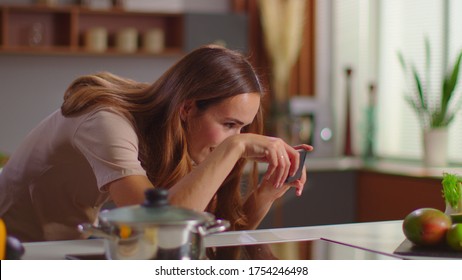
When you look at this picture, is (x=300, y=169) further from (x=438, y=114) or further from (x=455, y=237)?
(x=438, y=114)

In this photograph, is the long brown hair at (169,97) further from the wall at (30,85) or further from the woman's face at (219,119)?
the wall at (30,85)

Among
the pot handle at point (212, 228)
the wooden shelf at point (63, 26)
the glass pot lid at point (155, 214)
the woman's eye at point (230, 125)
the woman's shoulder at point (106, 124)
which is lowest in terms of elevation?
the pot handle at point (212, 228)

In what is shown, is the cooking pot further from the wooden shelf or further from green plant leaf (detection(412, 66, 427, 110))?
the wooden shelf

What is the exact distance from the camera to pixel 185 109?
221 centimetres

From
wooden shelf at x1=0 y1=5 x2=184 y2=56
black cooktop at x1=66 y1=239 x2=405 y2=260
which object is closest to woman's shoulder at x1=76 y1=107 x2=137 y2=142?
black cooktop at x1=66 y1=239 x2=405 y2=260

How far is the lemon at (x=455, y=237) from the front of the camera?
1741 millimetres

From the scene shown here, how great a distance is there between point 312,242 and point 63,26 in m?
3.94

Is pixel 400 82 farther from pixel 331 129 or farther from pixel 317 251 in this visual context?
pixel 317 251

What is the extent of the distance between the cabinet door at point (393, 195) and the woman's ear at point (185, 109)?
231 centimetres

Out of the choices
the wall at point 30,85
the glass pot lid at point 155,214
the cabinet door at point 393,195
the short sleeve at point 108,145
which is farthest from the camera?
the wall at point 30,85

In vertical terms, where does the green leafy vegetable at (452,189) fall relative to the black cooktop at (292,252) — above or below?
above

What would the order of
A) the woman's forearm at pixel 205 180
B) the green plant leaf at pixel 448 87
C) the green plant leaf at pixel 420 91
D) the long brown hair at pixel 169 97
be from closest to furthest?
the woman's forearm at pixel 205 180 → the long brown hair at pixel 169 97 → the green plant leaf at pixel 448 87 → the green plant leaf at pixel 420 91

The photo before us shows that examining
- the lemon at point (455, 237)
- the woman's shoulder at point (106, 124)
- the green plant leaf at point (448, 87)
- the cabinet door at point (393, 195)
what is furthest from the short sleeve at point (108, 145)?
the green plant leaf at point (448, 87)

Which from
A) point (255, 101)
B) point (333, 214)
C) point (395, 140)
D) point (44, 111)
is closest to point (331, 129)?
point (395, 140)
